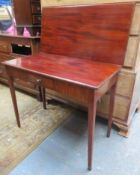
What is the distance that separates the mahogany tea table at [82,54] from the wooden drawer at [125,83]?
112 mm

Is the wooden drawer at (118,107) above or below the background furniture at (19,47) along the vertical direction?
below

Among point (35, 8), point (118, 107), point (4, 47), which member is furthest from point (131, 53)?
point (4, 47)

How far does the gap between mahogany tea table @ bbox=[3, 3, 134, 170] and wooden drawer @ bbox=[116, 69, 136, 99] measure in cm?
11

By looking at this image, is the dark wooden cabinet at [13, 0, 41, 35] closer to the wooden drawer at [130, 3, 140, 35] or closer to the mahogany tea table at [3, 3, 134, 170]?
the mahogany tea table at [3, 3, 134, 170]

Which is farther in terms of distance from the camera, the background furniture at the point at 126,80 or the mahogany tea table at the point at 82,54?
the background furniture at the point at 126,80

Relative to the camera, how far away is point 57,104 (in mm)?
2006

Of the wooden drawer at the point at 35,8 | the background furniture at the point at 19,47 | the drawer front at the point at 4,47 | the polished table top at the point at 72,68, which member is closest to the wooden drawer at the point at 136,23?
the polished table top at the point at 72,68

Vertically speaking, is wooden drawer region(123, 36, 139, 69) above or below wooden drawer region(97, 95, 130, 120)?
above

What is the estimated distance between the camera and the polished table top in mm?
968

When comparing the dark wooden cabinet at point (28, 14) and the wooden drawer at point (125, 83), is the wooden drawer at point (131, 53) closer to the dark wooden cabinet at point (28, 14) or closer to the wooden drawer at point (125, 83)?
the wooden drawer at point (125, 83)

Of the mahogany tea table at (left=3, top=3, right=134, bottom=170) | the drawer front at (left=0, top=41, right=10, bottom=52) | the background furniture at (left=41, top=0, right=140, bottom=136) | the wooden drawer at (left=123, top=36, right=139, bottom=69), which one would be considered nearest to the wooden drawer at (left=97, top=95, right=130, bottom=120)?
the background furniture at (left=41, top=0, right=140, bottom=136)

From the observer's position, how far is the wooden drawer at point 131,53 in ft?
3.91

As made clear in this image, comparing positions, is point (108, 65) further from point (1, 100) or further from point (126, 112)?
point (1, 100)

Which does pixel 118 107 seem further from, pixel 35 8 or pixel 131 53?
pixel 35 8
